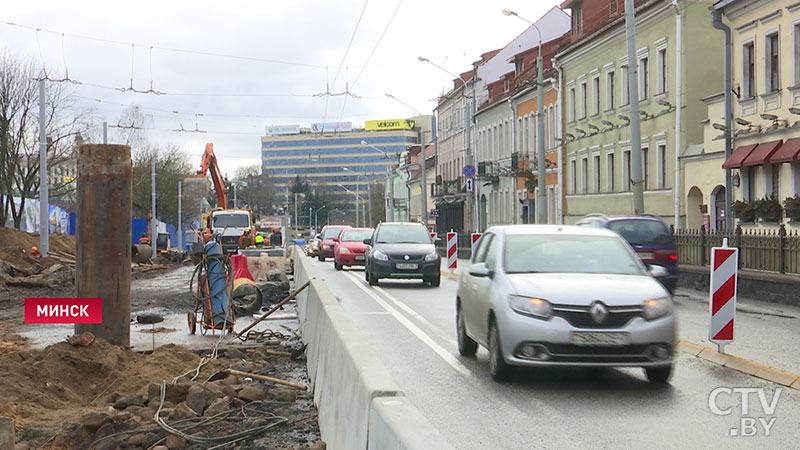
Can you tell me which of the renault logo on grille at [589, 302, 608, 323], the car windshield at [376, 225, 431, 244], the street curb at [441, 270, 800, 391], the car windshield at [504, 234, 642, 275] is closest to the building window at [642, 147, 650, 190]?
the car windshield at [376, 225, 431, 244]

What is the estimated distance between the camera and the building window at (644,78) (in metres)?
40.1

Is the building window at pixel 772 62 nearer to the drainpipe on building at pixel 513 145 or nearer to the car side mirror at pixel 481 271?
the car side mirror at pixel 481 271

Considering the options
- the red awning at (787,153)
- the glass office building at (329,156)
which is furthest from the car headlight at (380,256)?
the glass office building at (329,156)

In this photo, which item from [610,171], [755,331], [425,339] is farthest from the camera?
[610,171]

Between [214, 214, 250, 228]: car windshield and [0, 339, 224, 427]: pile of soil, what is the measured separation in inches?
1595

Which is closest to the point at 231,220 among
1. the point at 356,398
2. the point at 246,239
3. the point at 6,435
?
the point at 246,239

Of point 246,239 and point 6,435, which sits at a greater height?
point 246,239

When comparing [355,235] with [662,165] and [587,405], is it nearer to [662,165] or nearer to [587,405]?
[662,165]

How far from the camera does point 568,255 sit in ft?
A: 34.5

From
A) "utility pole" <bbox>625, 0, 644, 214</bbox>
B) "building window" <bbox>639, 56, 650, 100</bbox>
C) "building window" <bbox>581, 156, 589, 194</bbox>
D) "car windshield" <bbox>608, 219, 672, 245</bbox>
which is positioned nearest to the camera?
"car windshield" <bbox>608, 219, 672, 245</bbox>

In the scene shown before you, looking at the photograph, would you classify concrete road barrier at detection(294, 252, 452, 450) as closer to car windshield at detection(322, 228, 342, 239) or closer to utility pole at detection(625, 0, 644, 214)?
utility pole at detection(625, 0, 644, 214)

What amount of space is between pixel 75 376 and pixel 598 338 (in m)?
5.87

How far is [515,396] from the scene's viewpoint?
9.20 meters

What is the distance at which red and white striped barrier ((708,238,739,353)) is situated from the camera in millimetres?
11734
